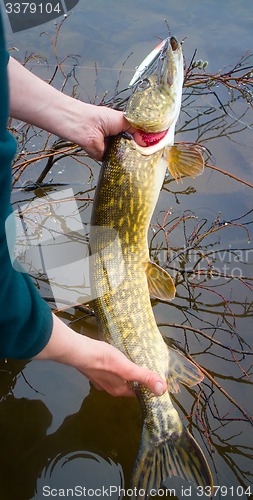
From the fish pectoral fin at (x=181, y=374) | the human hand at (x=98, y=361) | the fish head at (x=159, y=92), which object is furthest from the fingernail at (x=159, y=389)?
the fish head at (x=159, y=92)

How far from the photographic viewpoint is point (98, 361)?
5.72ft

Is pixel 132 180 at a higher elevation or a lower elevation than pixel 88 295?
higher

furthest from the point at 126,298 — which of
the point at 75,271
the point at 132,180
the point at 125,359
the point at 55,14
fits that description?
the point at 55,14

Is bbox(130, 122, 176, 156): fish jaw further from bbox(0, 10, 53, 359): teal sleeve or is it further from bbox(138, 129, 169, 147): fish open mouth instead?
bbox(0, 10, 53, 359): teal sleeve

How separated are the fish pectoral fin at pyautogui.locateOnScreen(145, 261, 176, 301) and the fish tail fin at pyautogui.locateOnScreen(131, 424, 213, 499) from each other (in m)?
0.53

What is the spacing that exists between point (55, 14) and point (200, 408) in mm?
3824

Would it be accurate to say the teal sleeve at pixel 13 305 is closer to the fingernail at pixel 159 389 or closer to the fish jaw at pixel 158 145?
the fingernail at pixel 159 389

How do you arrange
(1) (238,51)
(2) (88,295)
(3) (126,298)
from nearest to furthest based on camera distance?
(3) (126,298) < (2) (88,295) < (1) (238,51)

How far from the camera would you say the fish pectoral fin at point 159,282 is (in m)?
2.13

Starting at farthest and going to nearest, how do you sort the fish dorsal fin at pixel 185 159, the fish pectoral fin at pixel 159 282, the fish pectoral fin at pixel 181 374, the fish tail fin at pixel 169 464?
the fish dorsal fin at pixel 185 159 < the fish pectoral fin at pixel 159 282 < the fish pectoral fin at pixel 181 374 < the fish tail fin at pixel 169 464

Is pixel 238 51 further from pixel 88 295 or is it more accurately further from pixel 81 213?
pixel 88 295

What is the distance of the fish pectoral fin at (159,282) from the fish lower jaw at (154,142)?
46 cm

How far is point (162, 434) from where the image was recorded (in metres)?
1.89

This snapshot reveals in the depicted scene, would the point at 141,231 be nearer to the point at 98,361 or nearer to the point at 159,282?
the point at 159,282
